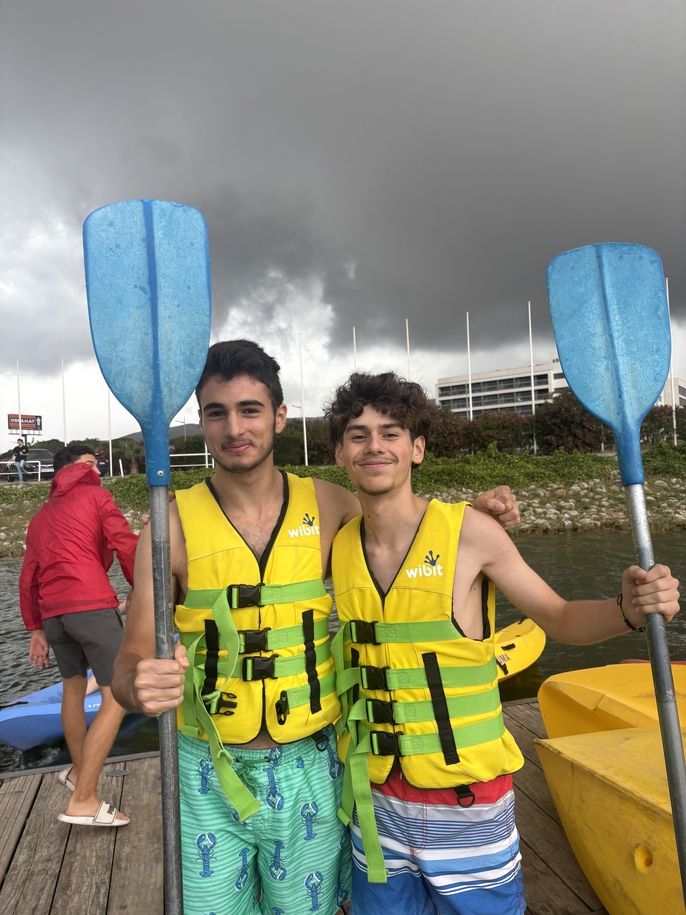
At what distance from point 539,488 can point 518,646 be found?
16.2 metres

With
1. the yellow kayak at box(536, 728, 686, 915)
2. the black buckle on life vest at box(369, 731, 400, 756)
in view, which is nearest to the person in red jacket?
the black buckle on life vest at box(369, 731, 400, 756)

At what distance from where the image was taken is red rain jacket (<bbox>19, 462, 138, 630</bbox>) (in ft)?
10.6

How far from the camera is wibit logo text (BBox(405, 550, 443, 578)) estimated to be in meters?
1.78

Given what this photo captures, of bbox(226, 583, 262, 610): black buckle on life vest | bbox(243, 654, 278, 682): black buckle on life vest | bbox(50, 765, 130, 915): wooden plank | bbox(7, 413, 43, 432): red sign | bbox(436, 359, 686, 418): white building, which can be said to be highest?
bbox(436, 359, 686, 418): white building

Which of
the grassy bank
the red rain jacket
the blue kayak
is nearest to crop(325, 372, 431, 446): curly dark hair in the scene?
the red rain jacket

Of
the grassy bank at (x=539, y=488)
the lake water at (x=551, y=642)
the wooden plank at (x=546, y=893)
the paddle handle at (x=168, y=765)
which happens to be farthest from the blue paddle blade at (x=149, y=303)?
the grassy bank at (x=539, y=488)

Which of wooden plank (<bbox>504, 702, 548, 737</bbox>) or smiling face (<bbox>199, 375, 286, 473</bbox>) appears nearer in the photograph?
smiling face (<bbox>199, 375, 286, 473</bbox>)

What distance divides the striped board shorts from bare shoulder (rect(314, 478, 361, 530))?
0.83m

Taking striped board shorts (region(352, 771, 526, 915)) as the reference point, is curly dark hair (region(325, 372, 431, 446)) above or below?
above

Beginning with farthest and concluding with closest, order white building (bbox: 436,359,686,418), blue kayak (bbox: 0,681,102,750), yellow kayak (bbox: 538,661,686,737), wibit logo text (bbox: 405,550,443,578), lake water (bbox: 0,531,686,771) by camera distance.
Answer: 1. white building (bbox: 436,359,686,418)
2. lake water (bbox: 0,531,686,771)
3. blue kayak (bbox: 0,681,102,750)
4. yellow kayak (bbox: 538,661,686,737)
5. wibit logo text (bbox: 405,550,443,578)

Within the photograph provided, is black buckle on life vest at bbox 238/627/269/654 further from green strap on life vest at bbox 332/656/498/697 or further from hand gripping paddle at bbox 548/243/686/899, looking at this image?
hand gripping paddle at bbox 548/243/686/899

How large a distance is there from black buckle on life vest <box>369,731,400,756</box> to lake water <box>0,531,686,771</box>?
4230mm

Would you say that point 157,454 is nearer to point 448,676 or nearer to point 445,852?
point 448,676

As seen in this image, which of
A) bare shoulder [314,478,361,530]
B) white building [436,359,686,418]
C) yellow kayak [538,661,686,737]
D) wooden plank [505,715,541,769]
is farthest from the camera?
white building [436,359,686,418]
